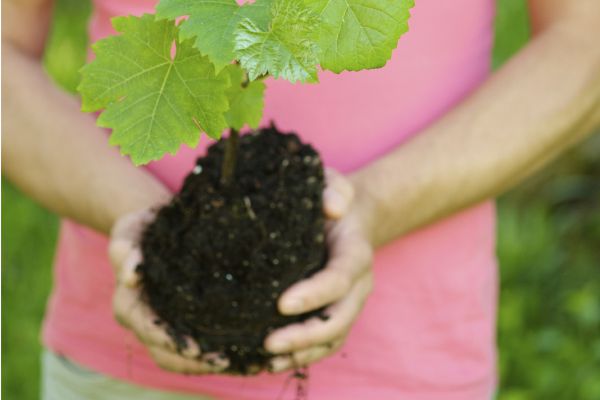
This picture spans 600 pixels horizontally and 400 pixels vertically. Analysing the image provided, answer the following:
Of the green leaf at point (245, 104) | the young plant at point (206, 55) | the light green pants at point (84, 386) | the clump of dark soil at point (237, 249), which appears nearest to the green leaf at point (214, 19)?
the young plant at point (206, 55)

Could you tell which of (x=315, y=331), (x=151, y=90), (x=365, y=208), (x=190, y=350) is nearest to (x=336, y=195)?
(x=365, y=208)

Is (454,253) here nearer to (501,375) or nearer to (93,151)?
(93,151)

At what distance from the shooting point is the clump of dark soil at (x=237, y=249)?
55.8 inches

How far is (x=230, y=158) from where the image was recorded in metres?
1.37

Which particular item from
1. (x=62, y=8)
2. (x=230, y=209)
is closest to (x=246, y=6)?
(x=230, y=209)

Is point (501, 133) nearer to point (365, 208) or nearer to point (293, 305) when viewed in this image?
point (365, 208)

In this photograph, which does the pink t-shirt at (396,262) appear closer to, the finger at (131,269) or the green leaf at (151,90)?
the finger at (131,269)

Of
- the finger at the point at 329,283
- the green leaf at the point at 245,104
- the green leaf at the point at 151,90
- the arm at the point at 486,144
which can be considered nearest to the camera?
the green leaf at the point at 151,90

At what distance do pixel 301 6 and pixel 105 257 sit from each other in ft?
2.92

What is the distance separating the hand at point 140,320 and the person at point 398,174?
96 mm

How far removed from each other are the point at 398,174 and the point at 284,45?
652 mm

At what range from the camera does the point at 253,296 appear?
1417mm

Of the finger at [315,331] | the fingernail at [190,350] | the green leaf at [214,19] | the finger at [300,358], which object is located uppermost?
the green leaf at [214,19]

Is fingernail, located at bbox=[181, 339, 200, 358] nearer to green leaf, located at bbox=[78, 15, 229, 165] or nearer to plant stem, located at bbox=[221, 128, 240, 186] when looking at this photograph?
plant stem, located at bbox=[221, 128, 240, 186]
